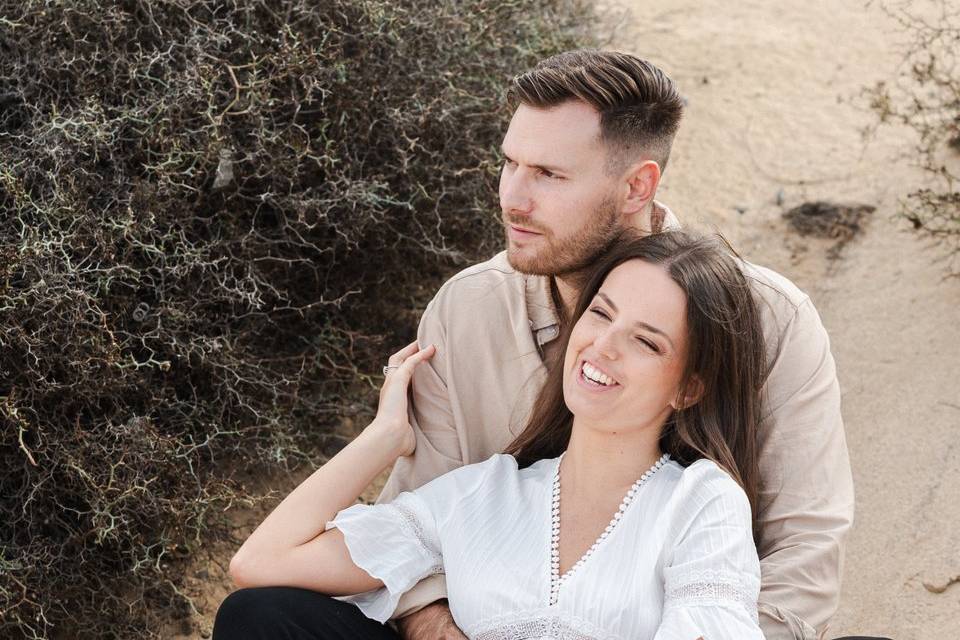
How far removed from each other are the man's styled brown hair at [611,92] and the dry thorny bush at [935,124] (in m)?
2.19

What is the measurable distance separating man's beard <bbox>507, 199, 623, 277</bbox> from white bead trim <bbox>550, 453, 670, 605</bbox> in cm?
Answer: 51

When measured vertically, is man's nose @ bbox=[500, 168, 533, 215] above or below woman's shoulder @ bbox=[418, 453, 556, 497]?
above

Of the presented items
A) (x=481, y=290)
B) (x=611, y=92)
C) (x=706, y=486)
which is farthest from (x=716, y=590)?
(x=611, y=92)

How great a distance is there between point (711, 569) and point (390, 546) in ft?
2.22

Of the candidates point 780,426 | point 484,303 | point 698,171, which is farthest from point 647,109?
point 698,171

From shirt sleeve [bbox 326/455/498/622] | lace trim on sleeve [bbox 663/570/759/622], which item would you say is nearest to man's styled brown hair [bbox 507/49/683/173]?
shirt sleeve [bbox 326/455/498/622]

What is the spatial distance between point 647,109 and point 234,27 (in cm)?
A: 172

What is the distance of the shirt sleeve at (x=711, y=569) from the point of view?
1993 millimetres

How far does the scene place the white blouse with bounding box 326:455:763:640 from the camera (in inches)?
80.7

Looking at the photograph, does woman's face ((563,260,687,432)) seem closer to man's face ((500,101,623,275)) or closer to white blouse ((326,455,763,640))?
white blouse ((326,455,763,640))

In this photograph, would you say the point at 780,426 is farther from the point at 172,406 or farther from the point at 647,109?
the point at 172,406

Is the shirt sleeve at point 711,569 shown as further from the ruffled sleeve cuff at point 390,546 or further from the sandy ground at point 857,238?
the sandy ground at point 857,238

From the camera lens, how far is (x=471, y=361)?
2736mm

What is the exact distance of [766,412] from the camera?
98.4 inches
